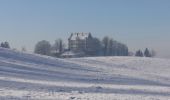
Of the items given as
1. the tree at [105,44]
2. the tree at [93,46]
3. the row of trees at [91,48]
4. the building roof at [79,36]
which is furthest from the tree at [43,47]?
the tree at [105,44]

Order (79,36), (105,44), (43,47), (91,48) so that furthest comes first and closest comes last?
(79,36), (105,44), (91,48), (43,47)

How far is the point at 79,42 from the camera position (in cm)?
12825

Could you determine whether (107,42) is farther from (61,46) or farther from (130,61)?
(130,61)

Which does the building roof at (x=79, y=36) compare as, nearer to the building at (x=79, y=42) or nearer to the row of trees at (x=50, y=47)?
the building at (x=79, y=42)

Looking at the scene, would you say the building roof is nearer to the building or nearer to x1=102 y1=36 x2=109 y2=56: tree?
the building

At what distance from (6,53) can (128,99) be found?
1141 inches

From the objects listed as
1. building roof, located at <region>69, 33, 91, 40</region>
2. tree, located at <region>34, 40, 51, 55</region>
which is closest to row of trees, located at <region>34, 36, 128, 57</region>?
tree, located at <region>34, 40, 51, 55</region>

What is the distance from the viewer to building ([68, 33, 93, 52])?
12506cm

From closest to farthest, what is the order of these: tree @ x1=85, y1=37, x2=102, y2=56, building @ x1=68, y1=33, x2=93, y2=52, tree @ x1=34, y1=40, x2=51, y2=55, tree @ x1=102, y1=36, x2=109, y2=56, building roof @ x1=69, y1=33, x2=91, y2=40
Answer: tree @ x1=34, y1=40, x2=51, y2=55 < tree @ x1=85, y1=37, x2=102, y2=56 < tree @ x1=102, y1=36, x2=109, y2=56 < building @ x1=68, y1=33, x2=93, y2=52 < building roof @ x1=69, y1=33, x2=91, y2=40

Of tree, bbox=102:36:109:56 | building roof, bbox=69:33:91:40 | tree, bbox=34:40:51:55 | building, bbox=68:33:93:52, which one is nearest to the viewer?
tree, bbox=34:40:51:55

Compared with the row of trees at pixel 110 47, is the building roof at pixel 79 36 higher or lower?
higher

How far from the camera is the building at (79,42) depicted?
125 meters

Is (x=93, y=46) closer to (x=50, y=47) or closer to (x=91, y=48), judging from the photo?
(x=91, y=48)

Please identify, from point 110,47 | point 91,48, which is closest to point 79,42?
point 91,48
